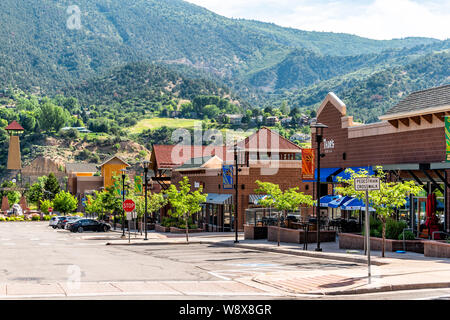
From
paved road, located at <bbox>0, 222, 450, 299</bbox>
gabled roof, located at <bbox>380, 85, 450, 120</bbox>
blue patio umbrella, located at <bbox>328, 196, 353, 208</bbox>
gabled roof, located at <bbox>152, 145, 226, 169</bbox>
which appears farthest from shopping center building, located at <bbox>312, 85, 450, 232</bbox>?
gabled roof, located at <bbox>152, 145, 226, 169</bbox>

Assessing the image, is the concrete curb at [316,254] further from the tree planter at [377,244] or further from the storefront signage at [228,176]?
the storefront signage at [228,176]

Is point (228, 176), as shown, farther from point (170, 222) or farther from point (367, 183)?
point (367, 183)

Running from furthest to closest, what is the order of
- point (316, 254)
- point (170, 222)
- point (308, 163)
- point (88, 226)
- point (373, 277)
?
point (88, 226), point (170, 222), point (308, 163), point (316, 254), point (373, 277)

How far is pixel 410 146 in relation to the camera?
34.5 metres

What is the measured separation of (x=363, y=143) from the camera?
39500 mm

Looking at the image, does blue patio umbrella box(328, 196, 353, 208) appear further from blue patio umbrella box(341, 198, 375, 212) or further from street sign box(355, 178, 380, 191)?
street sign box(355, 178, 380, 191)

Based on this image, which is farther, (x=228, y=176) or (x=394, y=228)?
(x=228, y=176)

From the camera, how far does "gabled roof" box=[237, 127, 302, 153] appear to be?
5719 centimetres

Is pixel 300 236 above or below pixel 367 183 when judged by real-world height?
below

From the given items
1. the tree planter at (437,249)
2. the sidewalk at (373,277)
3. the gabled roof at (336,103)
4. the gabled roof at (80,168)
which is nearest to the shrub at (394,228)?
the sidewalk at (373,277)

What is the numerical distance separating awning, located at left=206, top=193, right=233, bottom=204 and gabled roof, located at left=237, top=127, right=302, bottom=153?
207 inches

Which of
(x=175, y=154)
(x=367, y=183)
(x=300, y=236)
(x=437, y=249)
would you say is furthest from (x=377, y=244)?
(x=175, y=154)

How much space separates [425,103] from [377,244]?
8.79 m

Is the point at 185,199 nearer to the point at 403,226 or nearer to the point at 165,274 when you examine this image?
the point at 403,226
